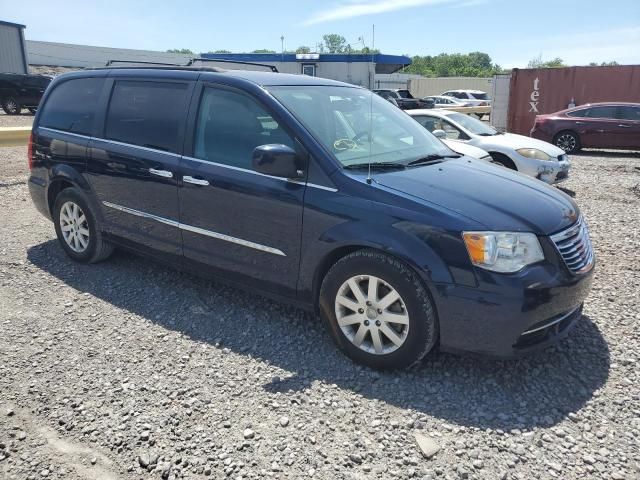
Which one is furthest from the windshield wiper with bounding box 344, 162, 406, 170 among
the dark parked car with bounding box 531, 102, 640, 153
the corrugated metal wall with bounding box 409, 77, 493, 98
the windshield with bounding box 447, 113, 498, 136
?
the corrugated metal wall with bounding box 409, 77, 493, 98

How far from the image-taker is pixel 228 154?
382cm

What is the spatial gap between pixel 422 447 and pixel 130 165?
319 cm

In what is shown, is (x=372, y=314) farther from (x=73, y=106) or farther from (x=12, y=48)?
(x=12, y=48)

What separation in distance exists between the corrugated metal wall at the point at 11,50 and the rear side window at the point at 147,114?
3291 centimetres

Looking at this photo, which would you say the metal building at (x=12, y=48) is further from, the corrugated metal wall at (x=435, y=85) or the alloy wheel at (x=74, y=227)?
the alloy wheel at (x=74, y=227)

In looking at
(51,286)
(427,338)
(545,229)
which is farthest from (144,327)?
(545,229)

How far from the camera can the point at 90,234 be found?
494 centimetres

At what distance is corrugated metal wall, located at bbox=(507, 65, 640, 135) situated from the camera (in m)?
17.6

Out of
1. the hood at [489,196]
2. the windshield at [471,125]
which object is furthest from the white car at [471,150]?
the hood at [489,196]

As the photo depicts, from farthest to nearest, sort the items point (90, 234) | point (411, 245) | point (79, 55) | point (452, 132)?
point (79, 55) < point (452, 132) < point (90, 234) < point (411, 245)

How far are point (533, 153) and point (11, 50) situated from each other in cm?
3360

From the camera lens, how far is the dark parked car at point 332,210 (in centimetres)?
298

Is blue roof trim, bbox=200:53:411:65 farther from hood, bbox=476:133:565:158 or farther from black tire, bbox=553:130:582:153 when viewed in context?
hood, bbox=476:133:565:158

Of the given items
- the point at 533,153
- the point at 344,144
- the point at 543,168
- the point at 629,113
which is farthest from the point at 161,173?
the point at 629,113
